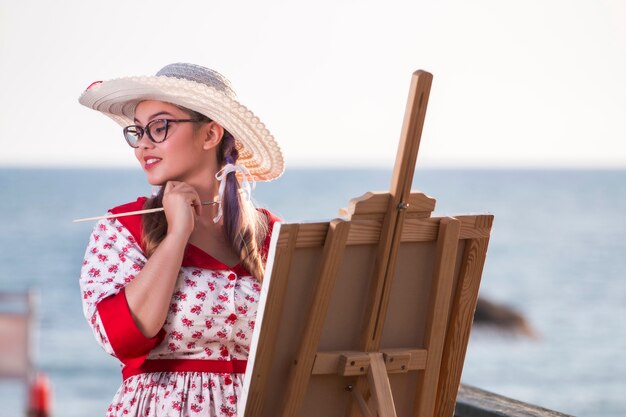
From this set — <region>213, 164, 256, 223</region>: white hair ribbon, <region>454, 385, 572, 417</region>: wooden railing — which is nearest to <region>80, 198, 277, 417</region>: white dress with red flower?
<region>213, 164, 256, 223</region>: white hair ribbon

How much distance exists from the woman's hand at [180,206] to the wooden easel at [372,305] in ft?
1.17

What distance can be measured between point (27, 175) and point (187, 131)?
4184 centimetres

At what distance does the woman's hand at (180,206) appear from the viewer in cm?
244

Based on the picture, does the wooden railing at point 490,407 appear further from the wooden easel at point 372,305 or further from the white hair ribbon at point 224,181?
the white hair ribbon at point 224,181

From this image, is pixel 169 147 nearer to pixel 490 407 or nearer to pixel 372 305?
pixel 372 305

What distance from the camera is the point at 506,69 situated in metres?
39.4

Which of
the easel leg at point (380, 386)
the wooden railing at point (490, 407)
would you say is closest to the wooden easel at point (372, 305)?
the easel leg at point (380, 386)

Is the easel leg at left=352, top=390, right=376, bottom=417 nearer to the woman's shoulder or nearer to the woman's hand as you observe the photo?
the woman's hand

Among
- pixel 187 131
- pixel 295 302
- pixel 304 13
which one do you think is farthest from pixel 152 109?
pixel 304 13

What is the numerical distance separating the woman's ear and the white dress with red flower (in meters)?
0.23

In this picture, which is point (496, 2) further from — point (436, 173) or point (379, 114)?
point (436, 173)

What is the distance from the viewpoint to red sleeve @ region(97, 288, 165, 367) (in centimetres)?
235

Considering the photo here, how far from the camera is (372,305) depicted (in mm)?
2301

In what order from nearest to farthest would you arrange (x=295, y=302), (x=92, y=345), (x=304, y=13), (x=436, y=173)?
1. (x=295, y=302)
2. (x=92, y=345)
3. (x=304, y=13)
4. (x=436, y=173)
